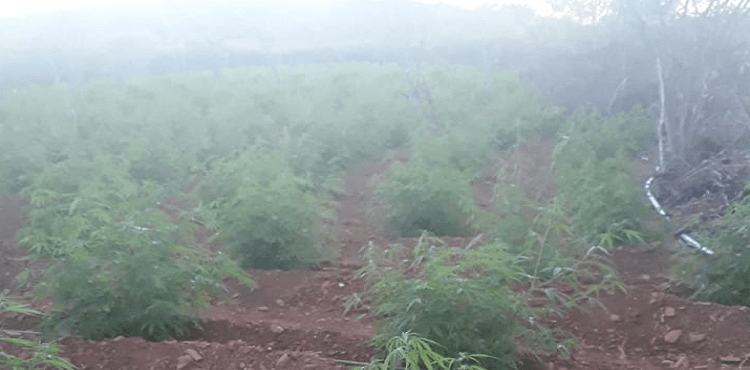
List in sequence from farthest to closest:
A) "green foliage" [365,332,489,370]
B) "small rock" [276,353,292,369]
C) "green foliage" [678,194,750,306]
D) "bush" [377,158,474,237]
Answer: "bush" [377,158,474,237]
"green foliage" [678,194,750,306]
"small rock" [276,353,292,369]
"green foliage" [365,332,489,370]

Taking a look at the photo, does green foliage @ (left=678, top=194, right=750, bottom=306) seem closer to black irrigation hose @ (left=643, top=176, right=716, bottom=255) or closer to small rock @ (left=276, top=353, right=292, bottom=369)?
black irrigation hose @ (left=643, top=176, right=716, bottom=255)

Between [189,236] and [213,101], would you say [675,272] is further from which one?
[213,101]

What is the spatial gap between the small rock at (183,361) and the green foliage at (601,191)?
329 centimetres

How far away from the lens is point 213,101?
17.2 meters

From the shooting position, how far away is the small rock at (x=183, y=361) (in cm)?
419

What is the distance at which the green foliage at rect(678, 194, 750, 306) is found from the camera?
5300mm

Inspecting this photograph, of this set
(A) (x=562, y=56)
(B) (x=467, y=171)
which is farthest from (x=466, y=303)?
(A) (x=562, y=56)

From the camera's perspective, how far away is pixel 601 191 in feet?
24.3

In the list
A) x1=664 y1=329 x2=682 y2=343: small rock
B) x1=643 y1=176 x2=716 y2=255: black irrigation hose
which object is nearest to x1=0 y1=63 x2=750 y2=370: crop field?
x1=664 y1=329 x2=682 y2=343: small rock

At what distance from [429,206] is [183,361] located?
13.5 feet

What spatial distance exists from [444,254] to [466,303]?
260 mm

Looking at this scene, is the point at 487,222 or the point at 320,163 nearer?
the point at 487,222

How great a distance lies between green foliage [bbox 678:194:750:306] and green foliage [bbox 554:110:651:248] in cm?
68

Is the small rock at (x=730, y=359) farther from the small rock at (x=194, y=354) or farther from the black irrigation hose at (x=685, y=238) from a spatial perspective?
the small rock at (x=194, y=354)
